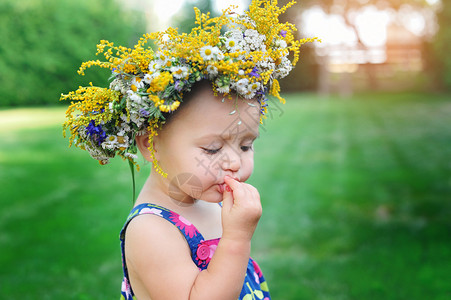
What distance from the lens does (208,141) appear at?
1.55 metres

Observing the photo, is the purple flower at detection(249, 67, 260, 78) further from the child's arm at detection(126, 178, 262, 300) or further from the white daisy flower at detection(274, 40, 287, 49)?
the child's arm at detection(126, 178, 262, 300)

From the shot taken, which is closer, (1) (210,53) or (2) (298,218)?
(1) (210,53)

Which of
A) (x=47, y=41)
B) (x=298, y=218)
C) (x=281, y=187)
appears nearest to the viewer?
(x=298, y=218)

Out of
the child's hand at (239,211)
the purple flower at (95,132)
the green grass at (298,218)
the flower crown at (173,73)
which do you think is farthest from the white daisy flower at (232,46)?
the purple flower at (95,132)

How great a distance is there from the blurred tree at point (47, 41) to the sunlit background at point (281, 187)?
0.13 feet

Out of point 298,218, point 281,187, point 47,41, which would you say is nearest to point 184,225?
point 298,218

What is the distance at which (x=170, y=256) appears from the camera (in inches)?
59.6

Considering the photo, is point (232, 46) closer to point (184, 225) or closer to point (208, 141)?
point (208, 141)

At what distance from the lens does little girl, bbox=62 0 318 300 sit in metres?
1.50

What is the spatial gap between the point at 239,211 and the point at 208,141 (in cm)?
23

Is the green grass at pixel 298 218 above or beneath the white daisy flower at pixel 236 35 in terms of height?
beneath

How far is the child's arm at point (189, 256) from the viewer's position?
147 cm

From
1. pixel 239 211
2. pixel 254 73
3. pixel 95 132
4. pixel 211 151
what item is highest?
pixel 254 73

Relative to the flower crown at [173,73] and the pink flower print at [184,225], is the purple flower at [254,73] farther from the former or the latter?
the pink flower print at [184,225]
